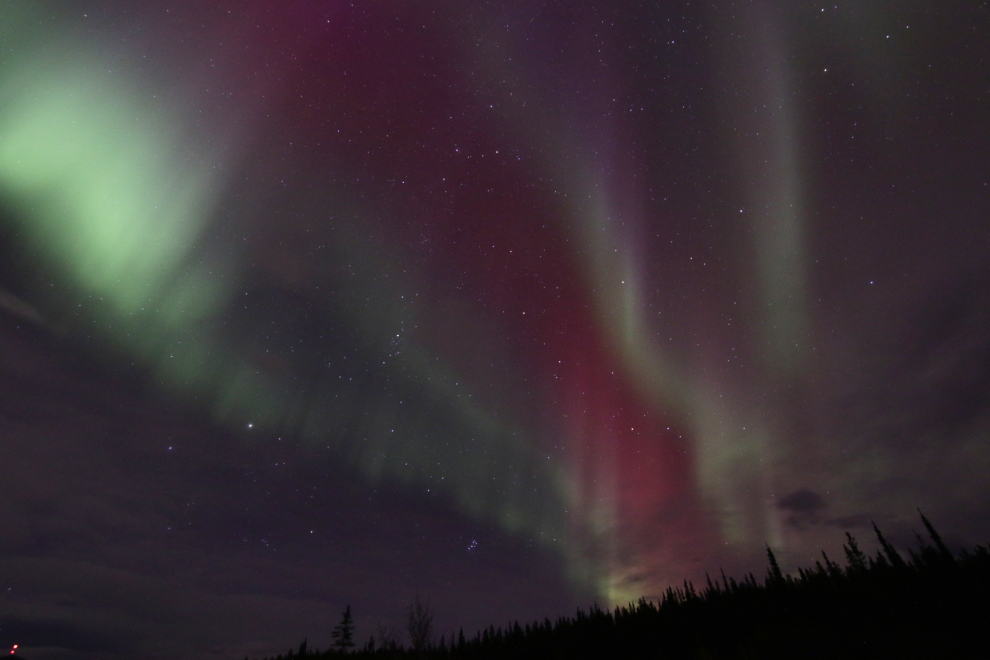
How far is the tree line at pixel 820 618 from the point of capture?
24.5m

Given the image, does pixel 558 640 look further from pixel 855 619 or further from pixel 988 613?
pixel 988 613

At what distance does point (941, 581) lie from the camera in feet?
88.4

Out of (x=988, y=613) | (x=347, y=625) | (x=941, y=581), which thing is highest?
(x=347, y=625)

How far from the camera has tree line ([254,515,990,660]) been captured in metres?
24.5

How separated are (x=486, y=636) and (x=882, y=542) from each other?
34871 millimetres

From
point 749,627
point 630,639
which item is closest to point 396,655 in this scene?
point 630,639

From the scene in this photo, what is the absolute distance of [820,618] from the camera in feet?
94.6

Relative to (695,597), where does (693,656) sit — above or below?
below

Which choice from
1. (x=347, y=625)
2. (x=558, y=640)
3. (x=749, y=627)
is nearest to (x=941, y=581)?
(x=749, y=627)

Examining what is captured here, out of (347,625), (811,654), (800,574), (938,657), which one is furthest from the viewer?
(347,625)

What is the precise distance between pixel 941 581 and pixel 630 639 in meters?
19.6

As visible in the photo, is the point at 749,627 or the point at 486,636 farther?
the point at 486,636

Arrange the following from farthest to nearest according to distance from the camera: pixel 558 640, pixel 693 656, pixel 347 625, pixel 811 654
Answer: pixel 347 625 → pixel 558 640 → pixel 693 656 → pixel 811 654

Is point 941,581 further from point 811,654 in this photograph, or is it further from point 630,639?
point 630,639
